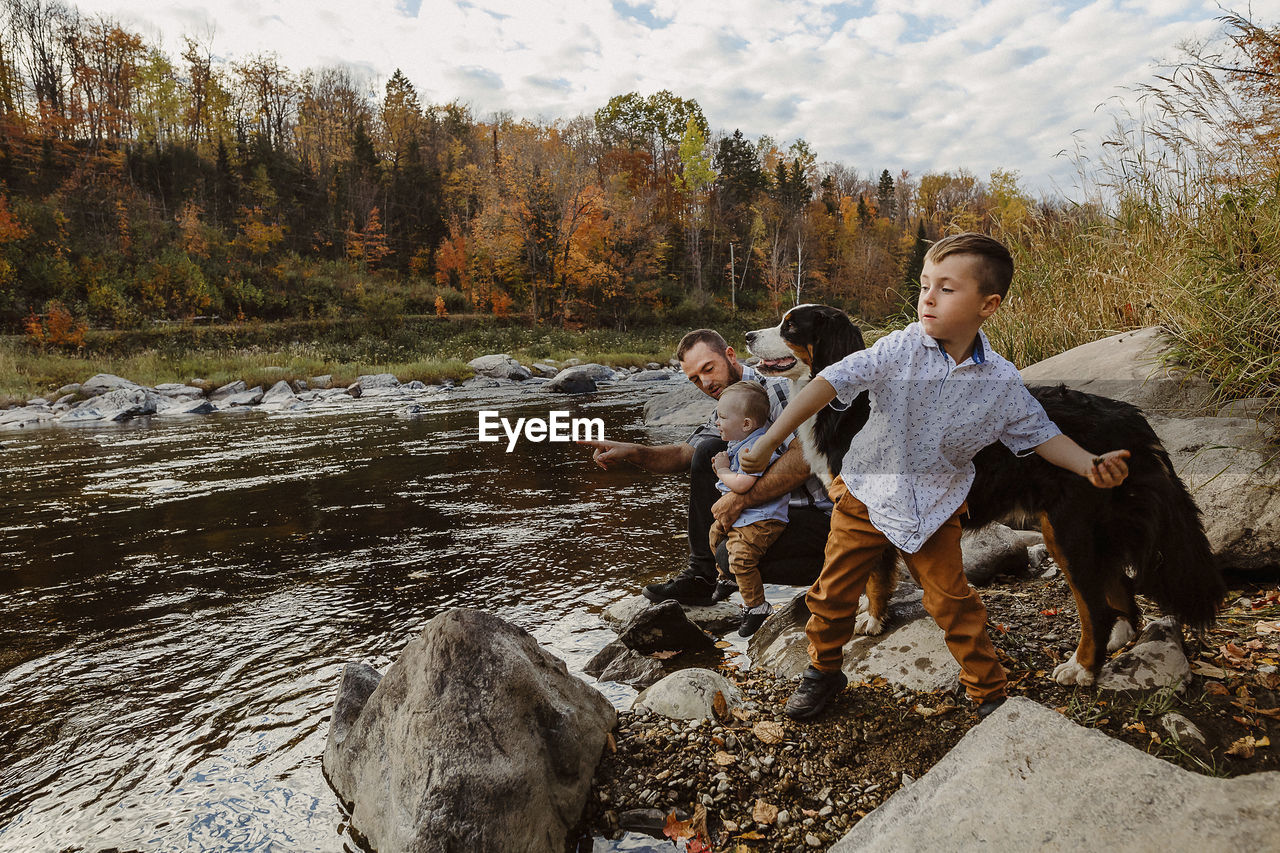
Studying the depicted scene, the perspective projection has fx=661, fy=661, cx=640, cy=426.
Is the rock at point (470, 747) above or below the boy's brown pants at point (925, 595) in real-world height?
below

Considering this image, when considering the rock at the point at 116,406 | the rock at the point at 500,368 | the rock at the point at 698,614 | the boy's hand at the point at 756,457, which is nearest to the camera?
the boy's hand at the point at 756,457

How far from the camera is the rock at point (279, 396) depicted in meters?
17.8

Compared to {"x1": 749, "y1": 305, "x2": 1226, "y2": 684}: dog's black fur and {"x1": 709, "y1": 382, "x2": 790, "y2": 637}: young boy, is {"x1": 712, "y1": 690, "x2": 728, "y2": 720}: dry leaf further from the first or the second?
{"x1": 749, "y1": 305, "x2": 1226, "y2": 684}: dog's black fur

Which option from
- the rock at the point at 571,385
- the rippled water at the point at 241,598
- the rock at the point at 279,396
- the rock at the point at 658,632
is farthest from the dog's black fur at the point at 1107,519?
the rock at the point at 279,396

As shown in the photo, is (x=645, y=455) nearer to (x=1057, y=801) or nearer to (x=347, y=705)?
(x=347, y=705)

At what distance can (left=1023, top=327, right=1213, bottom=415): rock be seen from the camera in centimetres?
387

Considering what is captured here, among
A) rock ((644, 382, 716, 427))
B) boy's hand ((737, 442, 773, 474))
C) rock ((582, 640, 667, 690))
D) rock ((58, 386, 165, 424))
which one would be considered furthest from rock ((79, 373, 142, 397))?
boy's hand ((737, 442, 773, 474))

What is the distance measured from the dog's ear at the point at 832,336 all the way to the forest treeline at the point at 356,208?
2300cm

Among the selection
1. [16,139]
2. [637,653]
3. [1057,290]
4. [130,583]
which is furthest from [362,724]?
[16,139]

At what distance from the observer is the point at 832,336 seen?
297cm

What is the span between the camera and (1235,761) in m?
2.03

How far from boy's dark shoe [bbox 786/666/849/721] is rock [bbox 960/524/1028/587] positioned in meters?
1.66

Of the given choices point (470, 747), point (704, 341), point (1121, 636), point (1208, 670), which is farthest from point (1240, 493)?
point (470, 747)

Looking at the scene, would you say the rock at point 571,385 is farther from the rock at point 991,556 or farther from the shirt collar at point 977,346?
the shirt collar at point 977,346
